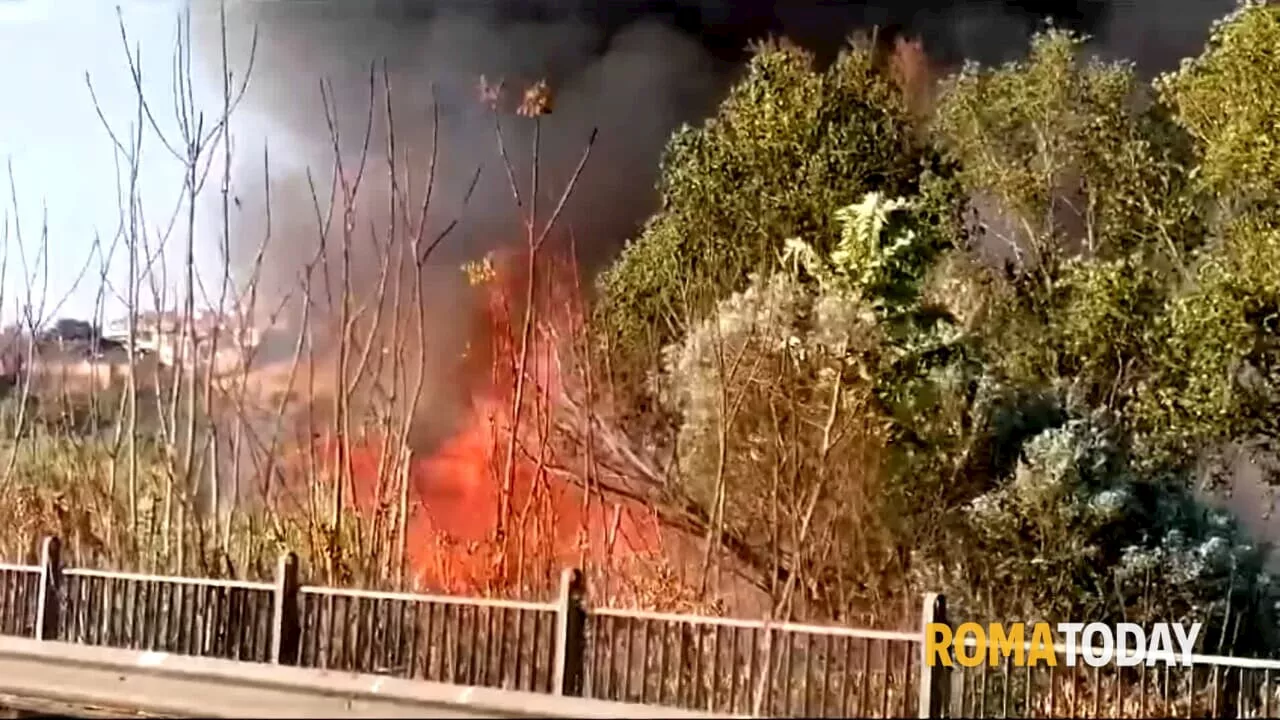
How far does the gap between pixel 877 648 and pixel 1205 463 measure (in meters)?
1.61

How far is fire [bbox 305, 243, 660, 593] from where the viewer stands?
20.1ft

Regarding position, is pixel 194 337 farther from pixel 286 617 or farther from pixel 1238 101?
pixel 1238 101

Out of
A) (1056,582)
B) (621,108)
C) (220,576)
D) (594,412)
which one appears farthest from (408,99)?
(1056,582)

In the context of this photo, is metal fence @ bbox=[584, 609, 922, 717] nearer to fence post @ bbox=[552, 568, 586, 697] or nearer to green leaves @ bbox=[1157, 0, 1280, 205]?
fence post @ bbox=[552, 568, 586, 697]

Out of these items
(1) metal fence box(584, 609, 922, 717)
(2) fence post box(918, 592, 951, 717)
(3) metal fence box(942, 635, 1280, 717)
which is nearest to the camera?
(2) fence post box(918, 592, 951, 717)

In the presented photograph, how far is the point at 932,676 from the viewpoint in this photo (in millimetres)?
5012

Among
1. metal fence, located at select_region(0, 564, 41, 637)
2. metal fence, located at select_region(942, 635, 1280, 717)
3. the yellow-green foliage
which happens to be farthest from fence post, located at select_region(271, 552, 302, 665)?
metal fence, located at select_region(942, 635, 1280, 717)

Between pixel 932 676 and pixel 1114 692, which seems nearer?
pixel 932 676

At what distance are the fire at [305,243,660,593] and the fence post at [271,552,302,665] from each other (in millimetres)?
495

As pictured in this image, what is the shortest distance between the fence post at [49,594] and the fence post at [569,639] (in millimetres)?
2221

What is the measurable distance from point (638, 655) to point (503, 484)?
101 centimetres
